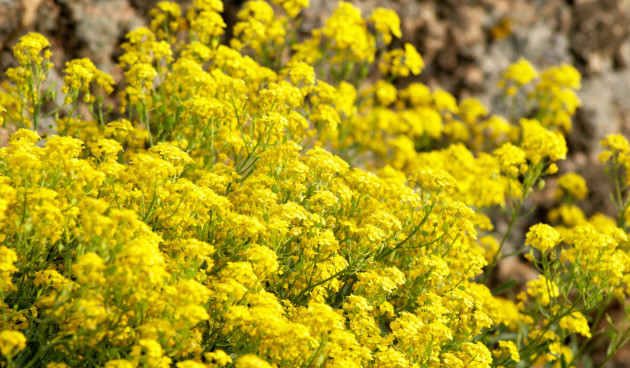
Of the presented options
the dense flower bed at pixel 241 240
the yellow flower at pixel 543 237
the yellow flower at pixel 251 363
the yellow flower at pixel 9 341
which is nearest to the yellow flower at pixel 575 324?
the dense flower bed at pixel 241 240

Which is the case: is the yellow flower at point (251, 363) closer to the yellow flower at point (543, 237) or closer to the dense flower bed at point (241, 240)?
the dense flower bed at point (241, 240)

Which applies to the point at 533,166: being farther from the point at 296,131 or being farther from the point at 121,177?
the point at 121,177

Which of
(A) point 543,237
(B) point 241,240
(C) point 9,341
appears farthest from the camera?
(A) point 543,237

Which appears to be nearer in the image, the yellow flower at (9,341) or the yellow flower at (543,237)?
the yellow flower at (9,341)

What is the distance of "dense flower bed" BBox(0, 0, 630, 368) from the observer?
2451mm

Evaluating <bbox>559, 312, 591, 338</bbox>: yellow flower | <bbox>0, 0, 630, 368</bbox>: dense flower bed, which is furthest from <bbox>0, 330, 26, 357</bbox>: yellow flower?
<bbox>559, 312, 591, 338</bbox>: yellow flower

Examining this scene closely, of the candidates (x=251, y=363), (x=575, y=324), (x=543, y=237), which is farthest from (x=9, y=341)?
(x=575, y=324)

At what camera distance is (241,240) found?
313cm

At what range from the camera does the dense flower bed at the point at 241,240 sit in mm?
2451

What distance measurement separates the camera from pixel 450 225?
3645 millimetres

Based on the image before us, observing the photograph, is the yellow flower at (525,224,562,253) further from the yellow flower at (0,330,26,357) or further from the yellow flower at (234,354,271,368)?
the yellow flower at (0,330,26,357)

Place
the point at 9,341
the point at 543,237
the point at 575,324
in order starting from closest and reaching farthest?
the point at 9,341 → the point at 543,237 → the point at 575,324

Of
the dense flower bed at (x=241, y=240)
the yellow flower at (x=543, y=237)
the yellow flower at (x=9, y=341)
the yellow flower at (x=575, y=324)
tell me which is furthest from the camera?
the yellow flower at (x=575, y=324)

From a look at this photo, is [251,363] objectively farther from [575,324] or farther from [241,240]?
[575,324]
